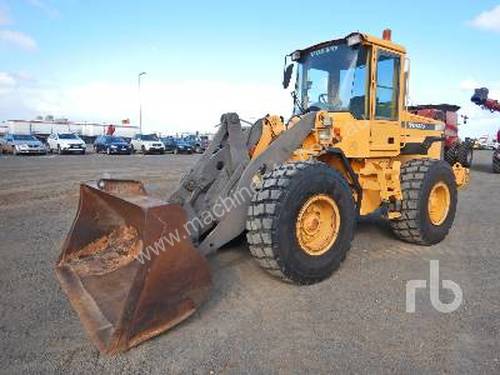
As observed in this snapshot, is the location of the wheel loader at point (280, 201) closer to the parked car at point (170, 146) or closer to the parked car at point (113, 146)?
the parked car at point (113, 146)

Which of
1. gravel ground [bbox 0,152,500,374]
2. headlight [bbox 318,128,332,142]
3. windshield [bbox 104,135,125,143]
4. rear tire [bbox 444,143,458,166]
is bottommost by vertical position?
gravel ground [bbox 0,152,500,374]

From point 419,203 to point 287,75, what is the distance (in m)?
2.50

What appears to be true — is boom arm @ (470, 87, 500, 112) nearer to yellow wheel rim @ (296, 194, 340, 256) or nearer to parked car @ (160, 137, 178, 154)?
yellow wheel rim @ (296, 194, 340, 256)

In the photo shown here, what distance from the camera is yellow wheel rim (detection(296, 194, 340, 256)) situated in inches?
187

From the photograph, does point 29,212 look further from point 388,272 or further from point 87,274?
point 388,272

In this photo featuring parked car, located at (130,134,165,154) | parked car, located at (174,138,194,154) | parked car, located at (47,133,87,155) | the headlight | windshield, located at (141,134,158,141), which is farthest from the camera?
parked car, located at (174,138,194,154)

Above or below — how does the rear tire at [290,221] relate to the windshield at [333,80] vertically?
below

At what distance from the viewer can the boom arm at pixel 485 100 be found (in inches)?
814

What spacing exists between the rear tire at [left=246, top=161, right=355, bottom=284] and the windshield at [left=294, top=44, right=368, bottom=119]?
1.44m

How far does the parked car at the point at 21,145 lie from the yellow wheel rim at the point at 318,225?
29.4m

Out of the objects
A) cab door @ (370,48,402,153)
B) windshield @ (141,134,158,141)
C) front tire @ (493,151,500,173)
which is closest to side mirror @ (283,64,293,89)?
cab door @ (370,48,402,153)

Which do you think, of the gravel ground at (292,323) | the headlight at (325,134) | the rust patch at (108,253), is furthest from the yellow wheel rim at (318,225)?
the rust patch at (108,253)

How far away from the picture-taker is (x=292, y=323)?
3916mm

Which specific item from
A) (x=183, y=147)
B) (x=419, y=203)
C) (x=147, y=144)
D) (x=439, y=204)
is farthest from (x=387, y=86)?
(x=183, y=147)
